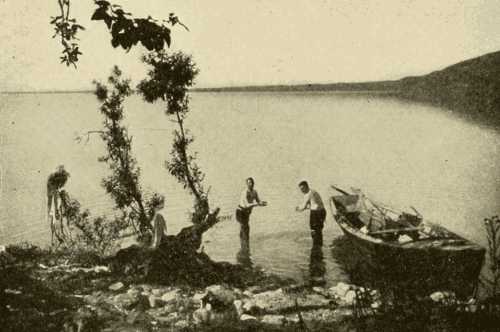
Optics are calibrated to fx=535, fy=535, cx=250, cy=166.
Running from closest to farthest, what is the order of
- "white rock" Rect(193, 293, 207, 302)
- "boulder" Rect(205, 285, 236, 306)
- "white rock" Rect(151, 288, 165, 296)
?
"boulder" Rect(205, 285, 236, 306), "white rock" Rect(193, 293, 207, 302), "white rock" Rect(151, 288, 165, 296)

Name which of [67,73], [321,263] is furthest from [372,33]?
[67,73]

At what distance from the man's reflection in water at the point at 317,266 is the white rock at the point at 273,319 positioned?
2.22 meters

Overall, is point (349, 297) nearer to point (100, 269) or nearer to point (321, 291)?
point (321, 291)

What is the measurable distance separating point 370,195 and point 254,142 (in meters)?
A: 3.43

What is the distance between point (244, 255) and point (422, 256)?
342 cm

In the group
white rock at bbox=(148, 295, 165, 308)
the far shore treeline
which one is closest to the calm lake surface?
the far shore treeline

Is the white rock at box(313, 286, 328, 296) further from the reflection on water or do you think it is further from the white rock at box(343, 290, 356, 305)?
the reflection on water

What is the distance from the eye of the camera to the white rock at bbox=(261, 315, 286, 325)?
20.5 ft

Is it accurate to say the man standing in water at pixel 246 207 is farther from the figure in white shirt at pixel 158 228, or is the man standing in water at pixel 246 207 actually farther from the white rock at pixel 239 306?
the white rock at pixel 239 306

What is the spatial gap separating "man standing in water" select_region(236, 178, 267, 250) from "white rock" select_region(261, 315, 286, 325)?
10.2 feet

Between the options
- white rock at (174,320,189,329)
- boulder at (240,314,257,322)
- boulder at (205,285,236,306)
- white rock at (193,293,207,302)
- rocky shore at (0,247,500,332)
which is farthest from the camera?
white rock at (193,293,207,302)

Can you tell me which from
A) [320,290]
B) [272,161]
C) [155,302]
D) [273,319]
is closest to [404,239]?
[320,290]

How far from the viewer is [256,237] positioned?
10.8 metres

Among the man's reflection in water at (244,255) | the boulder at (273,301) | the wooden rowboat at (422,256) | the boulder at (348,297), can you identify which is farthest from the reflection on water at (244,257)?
the boulder at (348,297)
